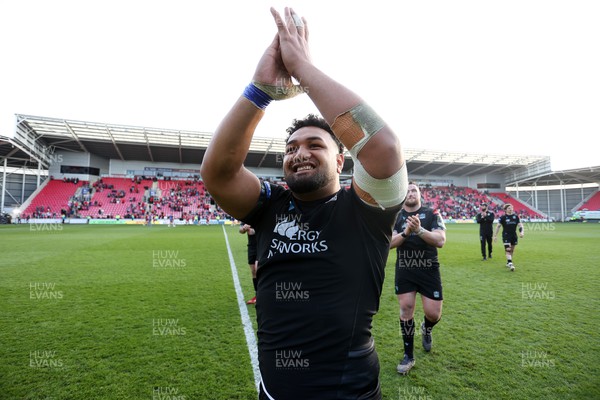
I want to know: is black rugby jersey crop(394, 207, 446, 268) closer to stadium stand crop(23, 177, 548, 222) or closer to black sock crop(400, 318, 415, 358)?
black sock crop(400, 318, 415, 358)

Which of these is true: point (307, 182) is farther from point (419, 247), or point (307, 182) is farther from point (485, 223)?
point (485, 223)

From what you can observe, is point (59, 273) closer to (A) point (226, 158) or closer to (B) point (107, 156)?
(A) point (226, 158)

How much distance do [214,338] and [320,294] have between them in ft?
13.2

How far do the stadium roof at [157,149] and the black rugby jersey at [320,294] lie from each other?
27.9 metres

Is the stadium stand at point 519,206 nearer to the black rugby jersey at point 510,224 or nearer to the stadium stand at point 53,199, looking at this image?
the black rugby jersey at point 510,224

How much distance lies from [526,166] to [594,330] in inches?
2313

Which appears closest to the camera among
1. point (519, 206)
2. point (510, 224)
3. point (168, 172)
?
point (510, 224)

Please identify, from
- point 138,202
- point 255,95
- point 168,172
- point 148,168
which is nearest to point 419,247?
point 255,95

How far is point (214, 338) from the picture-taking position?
4785 mm

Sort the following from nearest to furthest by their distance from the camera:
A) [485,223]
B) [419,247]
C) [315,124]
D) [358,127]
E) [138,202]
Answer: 1. [358,127]
2. [315,124]
3. [419,247]
4. [485,223]
5. [138,202]

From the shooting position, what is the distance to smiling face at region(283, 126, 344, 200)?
1583 mm

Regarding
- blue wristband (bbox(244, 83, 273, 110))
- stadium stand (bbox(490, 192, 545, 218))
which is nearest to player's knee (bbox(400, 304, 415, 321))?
blue wristband (bbox(244, 83, 273, 110))

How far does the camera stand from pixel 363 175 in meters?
1.36

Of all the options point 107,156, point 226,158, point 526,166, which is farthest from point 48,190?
point 526,166
